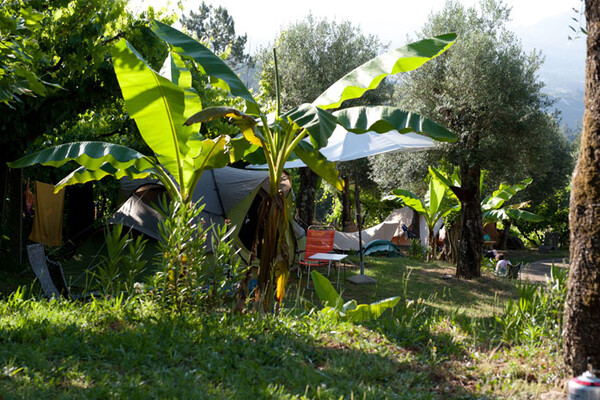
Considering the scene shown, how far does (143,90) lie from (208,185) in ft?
15.3

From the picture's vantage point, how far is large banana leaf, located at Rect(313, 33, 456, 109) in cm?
543

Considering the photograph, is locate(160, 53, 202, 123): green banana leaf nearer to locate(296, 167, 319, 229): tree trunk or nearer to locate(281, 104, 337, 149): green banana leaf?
locate(281, 104, 337, 149): green banana leaf

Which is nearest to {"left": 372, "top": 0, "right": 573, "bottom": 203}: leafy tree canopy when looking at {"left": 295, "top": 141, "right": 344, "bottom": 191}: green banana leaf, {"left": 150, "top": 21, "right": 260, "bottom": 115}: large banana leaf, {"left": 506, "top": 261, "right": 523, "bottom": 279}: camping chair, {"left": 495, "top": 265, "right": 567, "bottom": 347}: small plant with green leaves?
{"left": 506, "top": 261, "right": 523, "bottom": 279}: camping chair

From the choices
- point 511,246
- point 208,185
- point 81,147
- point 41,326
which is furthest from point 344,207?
point 41,326

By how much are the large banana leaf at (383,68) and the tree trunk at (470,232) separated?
6.18 m

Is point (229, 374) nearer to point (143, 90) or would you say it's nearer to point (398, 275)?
point (143, 90)

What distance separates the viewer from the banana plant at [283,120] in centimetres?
510

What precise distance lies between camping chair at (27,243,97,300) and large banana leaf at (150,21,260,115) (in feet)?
11.0

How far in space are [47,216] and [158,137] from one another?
796 centimetres

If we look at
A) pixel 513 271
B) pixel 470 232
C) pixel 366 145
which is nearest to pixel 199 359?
pixel 366 145

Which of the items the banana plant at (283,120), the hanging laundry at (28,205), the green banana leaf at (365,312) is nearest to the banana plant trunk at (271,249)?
the banana plant at (283,120)

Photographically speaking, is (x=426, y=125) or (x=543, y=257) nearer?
(x=426, y=125)

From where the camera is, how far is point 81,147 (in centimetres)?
645

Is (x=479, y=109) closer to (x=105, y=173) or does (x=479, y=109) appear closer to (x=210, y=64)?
(x=210, y=64)
